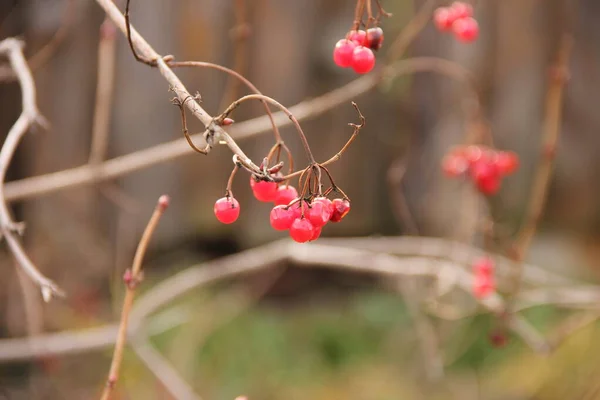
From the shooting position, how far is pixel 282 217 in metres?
0.70

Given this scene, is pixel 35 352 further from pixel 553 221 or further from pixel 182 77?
pixel 553 221

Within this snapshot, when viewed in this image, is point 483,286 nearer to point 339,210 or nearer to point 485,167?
point 485,167

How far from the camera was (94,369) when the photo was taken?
223 centimetres

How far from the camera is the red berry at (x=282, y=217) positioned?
70cm

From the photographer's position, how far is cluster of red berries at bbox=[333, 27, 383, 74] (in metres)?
0.87

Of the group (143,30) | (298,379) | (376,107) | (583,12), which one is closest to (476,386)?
(298,379)

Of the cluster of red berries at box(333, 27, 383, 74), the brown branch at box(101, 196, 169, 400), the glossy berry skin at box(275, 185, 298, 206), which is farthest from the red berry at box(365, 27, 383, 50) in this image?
the brown branch at box(101, 196, 169, 400)

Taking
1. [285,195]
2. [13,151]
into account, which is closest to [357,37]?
[285,195]

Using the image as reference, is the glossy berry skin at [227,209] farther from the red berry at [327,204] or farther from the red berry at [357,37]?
the red berry at [357,37]

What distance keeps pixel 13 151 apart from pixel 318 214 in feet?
2.15

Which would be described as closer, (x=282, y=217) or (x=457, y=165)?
(x=282, y=217)

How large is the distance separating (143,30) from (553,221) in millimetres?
1745

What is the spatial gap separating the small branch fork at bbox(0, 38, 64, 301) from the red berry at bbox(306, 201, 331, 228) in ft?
1.03

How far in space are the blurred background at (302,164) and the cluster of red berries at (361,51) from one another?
1449 millimetres
